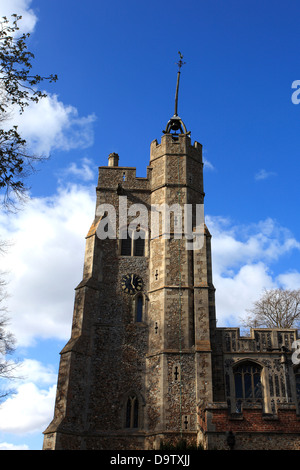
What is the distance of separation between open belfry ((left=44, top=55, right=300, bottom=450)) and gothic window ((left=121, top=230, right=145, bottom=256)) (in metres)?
0.05

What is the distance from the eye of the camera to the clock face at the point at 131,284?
21.9 meters

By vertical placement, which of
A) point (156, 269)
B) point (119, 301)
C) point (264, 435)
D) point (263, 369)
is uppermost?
point (156, 269)

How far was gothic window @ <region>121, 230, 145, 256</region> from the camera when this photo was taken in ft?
75.7

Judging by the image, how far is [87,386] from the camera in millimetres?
19578

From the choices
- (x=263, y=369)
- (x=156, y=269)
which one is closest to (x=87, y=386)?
(x=156, y=269)

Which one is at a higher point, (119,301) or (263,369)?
(119,301)

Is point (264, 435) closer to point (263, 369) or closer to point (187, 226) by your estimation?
point (263, 369)

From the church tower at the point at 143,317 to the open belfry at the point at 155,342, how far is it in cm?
Answer: 4

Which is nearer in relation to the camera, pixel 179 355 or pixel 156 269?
pixel 179 355

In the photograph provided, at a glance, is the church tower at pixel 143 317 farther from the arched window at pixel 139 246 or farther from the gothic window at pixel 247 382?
the gothic window at pixel 247 382

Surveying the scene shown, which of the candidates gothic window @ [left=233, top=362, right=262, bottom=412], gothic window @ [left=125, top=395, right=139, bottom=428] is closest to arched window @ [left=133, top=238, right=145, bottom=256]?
gothic window @ [left=125, top=395, right=139, bottom=428]

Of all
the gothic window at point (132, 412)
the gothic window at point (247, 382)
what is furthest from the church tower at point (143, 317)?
the gothic window at point (247, 382)
